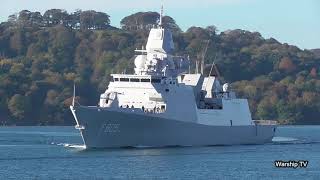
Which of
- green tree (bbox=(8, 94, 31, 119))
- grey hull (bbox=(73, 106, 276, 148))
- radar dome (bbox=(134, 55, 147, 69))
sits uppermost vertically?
radar dome (bbox=(134, 55, 147, 69))

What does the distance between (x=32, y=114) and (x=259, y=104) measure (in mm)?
37281

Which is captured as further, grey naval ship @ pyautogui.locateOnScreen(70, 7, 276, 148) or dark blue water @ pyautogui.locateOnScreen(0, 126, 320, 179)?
grey naval ship @ pyautogui.locateOnScreen(70, 7, 276, 148)

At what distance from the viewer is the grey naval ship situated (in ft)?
265

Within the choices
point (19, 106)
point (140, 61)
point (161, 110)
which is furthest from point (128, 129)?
point (19, 106)

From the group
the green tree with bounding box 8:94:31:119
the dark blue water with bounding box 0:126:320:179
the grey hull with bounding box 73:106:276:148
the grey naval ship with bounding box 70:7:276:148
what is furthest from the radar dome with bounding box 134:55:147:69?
the green tree with bounding box 8:94:31:119

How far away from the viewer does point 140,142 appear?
82125 millimetres

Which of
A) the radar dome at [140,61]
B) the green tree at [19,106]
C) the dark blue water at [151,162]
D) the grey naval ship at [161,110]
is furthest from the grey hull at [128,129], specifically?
the green tree at [19,106]

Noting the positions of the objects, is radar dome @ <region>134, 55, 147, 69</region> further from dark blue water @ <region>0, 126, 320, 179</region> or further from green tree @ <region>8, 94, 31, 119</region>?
green tree @ <region>8, 94, 31, 119</region>

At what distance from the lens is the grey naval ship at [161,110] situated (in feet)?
265

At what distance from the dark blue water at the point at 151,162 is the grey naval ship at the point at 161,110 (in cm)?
125

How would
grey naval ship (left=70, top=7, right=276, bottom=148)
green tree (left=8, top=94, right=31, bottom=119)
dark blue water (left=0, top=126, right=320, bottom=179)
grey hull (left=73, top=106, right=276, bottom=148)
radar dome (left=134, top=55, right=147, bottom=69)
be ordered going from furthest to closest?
green tree (left=8, top=94, right=31, bottom=119), radar dome (left=134, top=55, right=147, bottom=69), grey naval ship (left=70, top=7, right=276, bottom=148), grey hull (left=73, top=106, right=276, bottom=148), dark blue water (left=0, top=126, right=320, bottom=179)

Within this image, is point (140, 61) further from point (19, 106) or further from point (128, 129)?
point (19, 106)

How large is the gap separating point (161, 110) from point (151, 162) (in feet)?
39.2

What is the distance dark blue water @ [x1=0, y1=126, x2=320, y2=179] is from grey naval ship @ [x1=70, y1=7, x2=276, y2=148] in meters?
1.25
